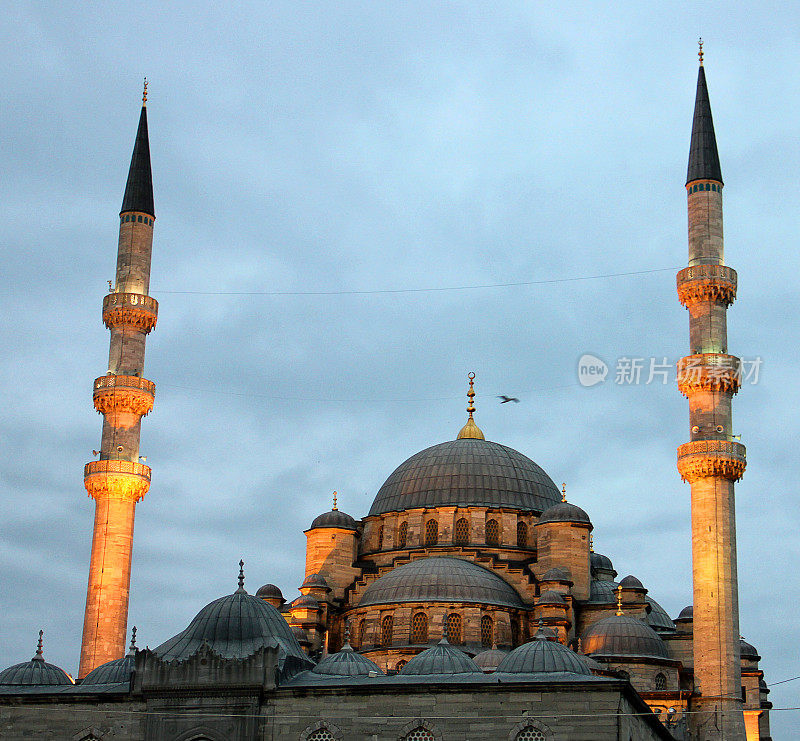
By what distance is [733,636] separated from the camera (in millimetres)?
39531

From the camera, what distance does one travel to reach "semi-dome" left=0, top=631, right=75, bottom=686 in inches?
1323

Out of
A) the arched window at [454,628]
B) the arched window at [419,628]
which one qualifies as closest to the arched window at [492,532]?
the arched window at [454,628]

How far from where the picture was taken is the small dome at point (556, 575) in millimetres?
45291

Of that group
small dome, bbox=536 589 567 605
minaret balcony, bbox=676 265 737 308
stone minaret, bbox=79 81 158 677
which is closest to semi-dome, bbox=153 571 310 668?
stone minaret, bbox=79 81 158 677

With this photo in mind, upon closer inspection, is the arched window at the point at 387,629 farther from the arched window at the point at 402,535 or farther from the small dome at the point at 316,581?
the arched window at the point at 402,535

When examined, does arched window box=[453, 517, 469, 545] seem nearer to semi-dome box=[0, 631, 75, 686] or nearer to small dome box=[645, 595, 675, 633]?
small dome box=[645, 595, 675, 633]

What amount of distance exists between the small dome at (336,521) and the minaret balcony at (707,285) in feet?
51.0

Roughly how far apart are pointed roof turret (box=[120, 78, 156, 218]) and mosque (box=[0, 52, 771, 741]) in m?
0.08

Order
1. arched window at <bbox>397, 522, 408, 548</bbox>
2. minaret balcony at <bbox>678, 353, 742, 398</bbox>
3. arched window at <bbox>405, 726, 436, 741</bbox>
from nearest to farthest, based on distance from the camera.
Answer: arched window at <bbox>405, 726, 436, 741</bbox>
minaret balcony at <bbox>678, 353, 742, 398</bbox>
arched window at <bbox>397, 522, 408, 548</bbox>

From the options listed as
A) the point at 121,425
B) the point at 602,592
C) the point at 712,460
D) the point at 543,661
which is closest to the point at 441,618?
the point at 602,592

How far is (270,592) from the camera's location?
163 feet

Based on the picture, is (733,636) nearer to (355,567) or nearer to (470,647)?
(470,647)

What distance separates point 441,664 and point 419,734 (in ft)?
10.6

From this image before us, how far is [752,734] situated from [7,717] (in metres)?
25.6
